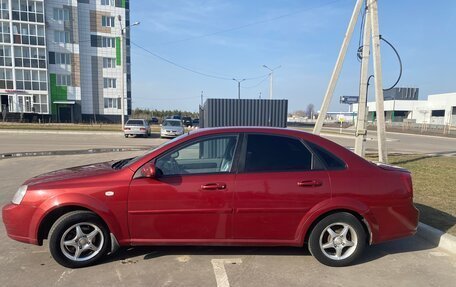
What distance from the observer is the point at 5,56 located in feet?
141

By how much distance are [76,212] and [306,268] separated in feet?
8.67

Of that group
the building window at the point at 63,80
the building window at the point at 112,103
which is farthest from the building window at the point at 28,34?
the building window at the point at 112,103

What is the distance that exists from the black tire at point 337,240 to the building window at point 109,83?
162 ft

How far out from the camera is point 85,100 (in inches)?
1898

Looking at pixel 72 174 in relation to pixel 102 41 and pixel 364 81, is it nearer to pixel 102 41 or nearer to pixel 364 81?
pixel 364 81

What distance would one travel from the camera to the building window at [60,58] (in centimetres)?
4576

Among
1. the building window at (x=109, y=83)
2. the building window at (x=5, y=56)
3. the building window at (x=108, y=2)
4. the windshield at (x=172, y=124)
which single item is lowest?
the windshield at (x=172, y=124)

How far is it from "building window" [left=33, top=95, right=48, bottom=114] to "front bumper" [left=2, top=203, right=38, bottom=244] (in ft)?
154

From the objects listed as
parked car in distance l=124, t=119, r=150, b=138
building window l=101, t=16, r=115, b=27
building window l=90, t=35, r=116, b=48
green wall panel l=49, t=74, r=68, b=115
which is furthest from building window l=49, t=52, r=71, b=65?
parked car in distance l=124, t=119, r=150, b=138

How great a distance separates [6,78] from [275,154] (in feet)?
161

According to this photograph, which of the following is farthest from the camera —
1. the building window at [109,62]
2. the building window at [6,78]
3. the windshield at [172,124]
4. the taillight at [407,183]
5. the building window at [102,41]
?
the building window at [109,62]

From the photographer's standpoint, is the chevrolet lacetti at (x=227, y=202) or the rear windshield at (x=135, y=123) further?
the rear windshield at (x=135, y=123)

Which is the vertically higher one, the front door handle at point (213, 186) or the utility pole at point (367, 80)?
the utility pole at point (367, 80)

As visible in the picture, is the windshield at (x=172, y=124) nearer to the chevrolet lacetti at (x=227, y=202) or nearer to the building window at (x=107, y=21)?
the chevrolet lacetti at (x=227, y=202)
